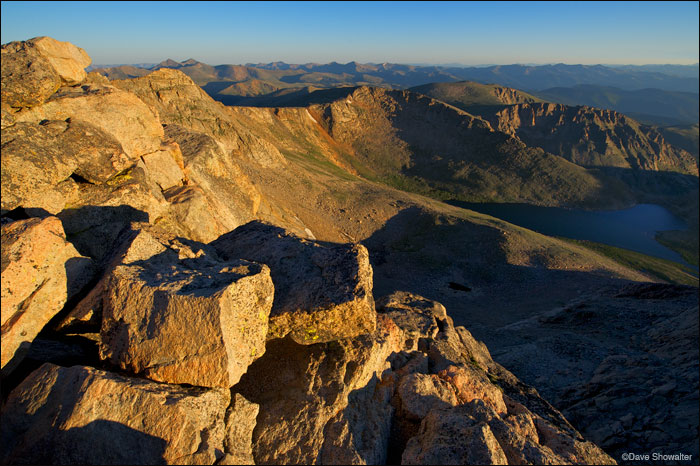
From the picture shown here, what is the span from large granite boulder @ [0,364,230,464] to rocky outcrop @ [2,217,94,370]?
131 centimetres

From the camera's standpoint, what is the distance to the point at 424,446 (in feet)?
25.4

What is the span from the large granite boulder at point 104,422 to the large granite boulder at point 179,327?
18.8 inches

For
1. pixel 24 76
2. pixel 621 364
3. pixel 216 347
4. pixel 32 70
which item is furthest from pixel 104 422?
pixel 621 364

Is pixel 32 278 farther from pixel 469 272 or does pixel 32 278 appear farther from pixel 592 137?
pixel 592 137

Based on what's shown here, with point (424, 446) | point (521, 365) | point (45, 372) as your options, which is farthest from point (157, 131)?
point (521, 365)

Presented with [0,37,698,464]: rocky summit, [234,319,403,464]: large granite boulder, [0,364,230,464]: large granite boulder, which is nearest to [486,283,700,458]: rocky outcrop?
[0,37,698,464]: rocky summit

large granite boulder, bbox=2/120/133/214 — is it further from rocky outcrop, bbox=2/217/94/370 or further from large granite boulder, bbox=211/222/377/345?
large granite boulder, bbox=211/222/377/345

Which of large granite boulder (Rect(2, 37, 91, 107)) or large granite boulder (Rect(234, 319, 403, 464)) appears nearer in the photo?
large granite boulder (Rect(234, 319, 403, 464))

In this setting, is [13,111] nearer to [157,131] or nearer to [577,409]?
[157,131]

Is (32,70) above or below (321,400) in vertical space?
above

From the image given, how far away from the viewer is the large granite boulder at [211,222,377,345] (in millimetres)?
9484

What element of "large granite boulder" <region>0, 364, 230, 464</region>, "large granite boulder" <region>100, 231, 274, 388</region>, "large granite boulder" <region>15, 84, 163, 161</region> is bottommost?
"large granite boulder" <region>0, 364, 230, 464</region>

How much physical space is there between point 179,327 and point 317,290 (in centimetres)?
374

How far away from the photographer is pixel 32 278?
822 cm
